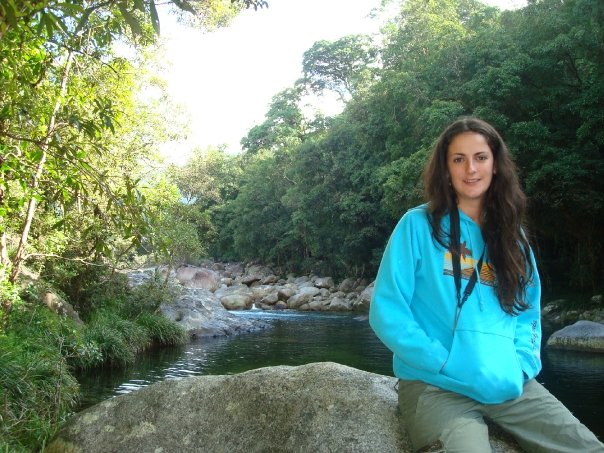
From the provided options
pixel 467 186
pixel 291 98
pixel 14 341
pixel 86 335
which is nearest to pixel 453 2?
pixel 291 98

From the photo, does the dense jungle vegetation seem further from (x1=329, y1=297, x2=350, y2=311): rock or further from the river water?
(x1=329, y1=297, x2=350, y2=311): rock

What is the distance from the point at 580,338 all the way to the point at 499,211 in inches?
487

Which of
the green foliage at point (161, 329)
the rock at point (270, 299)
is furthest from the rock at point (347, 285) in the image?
the green foliage at point (161, 329)

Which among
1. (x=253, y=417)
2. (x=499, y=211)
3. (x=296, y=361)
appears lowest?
(x=296, y=361)

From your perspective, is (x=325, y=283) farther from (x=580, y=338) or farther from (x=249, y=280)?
(x=580, y=338)

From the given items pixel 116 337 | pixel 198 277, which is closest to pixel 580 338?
pixel 116 337

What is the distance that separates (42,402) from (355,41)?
136 ft

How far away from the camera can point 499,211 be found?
2355mm

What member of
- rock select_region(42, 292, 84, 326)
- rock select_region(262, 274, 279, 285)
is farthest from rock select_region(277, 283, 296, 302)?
rock select_region(42, 292, 84, 326)

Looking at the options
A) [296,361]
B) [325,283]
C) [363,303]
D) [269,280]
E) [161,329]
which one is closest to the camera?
[296,361]

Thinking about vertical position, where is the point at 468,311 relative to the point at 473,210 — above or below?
below

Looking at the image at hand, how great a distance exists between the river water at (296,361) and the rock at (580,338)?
1.93 feet

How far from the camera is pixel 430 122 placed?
59.8 feet

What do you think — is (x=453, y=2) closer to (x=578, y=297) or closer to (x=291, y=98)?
(x=578, y=297)
